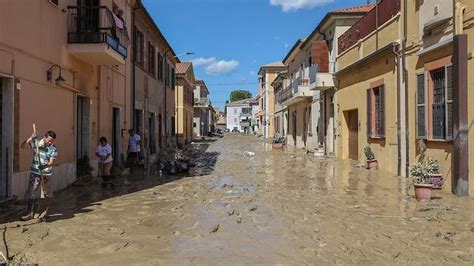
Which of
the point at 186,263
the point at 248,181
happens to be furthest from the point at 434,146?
the point at 186,263

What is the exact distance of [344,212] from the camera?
31.6 ft

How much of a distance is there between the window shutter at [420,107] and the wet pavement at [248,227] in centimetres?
152

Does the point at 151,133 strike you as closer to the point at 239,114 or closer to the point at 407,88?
the point at 407,88

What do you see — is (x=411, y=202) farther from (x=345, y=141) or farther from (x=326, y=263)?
(x=345, y=141)

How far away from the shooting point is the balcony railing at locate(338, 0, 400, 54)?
16.1 meters

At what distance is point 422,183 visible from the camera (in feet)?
35.6

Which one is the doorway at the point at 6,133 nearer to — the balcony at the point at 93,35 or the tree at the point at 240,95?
the balcony at the point at 93,35

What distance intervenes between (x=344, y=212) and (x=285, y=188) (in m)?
4.03

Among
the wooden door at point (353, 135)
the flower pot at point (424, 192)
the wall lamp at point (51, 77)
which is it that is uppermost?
the wall lamp at point (51, 77)

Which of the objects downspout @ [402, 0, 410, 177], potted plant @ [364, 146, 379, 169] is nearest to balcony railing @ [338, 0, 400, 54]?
downspout @ [402, 0, 410, 177]

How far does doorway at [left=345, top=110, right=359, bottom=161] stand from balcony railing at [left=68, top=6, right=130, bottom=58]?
1071 cm

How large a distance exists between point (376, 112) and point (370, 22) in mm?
3316


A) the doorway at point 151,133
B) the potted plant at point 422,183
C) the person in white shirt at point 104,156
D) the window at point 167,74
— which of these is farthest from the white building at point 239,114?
the potted plant at point 422,183

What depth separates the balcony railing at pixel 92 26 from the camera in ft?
44.1
